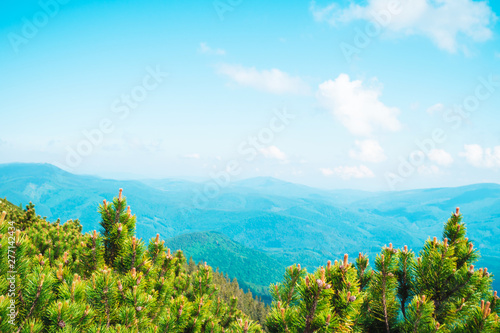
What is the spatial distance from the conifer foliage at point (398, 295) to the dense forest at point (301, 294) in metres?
0.01

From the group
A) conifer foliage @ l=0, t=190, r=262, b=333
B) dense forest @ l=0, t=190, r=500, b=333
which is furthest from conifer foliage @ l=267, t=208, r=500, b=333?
conifer foliage @ l=0, t=190, r=262, b=333

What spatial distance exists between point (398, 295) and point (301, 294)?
95.4 inches

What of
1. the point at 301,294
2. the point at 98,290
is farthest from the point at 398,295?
the point at 98,290

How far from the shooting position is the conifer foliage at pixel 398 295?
10.1 ft

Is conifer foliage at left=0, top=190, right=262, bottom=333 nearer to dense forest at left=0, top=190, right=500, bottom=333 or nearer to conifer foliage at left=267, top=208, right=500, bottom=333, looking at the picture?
dense forest at left=0, top=190, right=500, bottom=333

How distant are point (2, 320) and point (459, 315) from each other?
19.9 feet

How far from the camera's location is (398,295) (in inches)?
171

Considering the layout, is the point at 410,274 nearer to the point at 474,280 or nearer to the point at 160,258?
the point at 474,280

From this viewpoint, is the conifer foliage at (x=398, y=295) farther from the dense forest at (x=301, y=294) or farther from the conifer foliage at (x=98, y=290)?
the conifer foliage at (x=98, y=290)

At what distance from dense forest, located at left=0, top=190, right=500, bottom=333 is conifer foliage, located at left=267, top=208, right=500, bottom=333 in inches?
0.5

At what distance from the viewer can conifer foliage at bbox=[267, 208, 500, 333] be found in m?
3.08

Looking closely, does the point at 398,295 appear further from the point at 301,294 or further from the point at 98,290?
the point at 98,290

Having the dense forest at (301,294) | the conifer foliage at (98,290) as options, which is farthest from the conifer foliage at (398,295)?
the conifer foliage at (98,290)

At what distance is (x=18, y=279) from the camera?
137 inches
